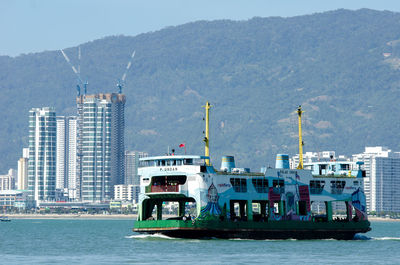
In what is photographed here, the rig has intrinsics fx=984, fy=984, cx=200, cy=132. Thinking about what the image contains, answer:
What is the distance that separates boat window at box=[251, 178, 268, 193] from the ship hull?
2.84m

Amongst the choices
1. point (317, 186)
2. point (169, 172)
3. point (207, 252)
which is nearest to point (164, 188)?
point (169, 172)

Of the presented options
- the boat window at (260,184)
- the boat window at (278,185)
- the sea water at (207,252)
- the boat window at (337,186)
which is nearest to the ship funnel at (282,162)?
the boat window at (278,185)

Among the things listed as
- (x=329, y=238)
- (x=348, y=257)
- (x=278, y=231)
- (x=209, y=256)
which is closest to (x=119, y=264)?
(x=209, y=256)

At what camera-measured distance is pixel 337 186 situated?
3533 inches

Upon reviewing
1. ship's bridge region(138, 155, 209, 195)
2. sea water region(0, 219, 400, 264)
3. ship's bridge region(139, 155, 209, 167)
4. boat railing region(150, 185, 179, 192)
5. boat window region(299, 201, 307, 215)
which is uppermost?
ship's bridge region(139, 155, 209, 167)

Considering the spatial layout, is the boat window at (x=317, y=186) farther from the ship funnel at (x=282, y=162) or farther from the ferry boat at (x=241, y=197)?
the ship funnel at (x=282, y=162)

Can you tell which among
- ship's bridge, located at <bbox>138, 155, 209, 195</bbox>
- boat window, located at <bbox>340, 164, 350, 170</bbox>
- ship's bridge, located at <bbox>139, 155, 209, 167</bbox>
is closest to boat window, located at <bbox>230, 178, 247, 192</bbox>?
ship's bridge, located at <bbox>138, 155, 209, 195</bbox>

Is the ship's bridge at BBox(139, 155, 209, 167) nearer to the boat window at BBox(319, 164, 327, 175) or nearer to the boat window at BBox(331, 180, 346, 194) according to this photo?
the boat window at BBox(331, 180, 346, 194)

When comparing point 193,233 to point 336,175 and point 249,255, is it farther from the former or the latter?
point 336,175

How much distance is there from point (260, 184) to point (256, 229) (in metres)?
3.85

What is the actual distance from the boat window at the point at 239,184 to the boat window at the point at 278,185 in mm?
3190

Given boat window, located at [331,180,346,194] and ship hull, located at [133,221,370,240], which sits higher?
boat window, located at [331,180,346,194]

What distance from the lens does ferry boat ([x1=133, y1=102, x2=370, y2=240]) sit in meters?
79.7

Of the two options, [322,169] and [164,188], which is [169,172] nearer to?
[164,188]
